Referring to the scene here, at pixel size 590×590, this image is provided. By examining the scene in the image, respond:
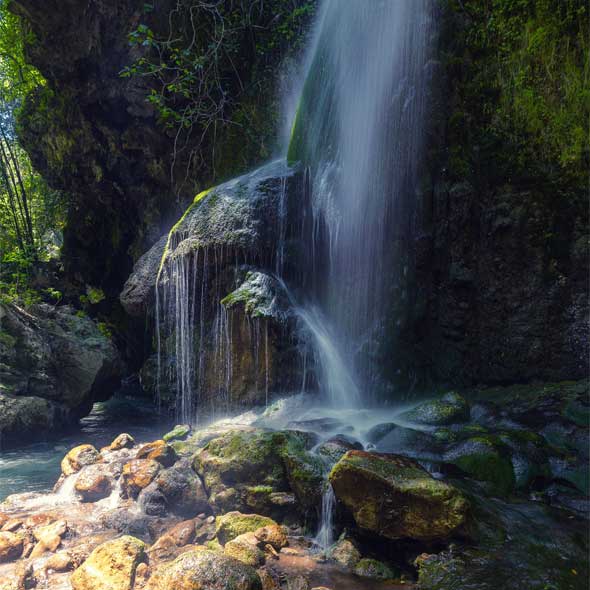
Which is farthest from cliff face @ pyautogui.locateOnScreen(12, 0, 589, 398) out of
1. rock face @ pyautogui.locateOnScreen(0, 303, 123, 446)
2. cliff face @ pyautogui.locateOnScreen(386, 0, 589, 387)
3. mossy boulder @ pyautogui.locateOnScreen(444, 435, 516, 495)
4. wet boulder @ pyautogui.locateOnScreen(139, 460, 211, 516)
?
rock face @ pyautogui.locateOnScreen(0, 303, 123, 446)

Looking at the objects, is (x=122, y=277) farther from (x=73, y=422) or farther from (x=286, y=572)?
(x=286, y=572)

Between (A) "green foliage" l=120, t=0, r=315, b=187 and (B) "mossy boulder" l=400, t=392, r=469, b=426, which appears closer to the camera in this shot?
(B) "mossy boulder" l=400, t=392, r=469, b=426

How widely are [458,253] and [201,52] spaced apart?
8170mm

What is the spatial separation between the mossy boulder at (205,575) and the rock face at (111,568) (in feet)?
1.21

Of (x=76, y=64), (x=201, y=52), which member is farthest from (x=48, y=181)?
(x=201, y=52)

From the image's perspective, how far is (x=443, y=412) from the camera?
555cm

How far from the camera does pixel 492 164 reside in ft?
20.7

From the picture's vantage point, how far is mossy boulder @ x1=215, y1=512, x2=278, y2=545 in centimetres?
394

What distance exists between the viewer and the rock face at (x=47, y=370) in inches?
316

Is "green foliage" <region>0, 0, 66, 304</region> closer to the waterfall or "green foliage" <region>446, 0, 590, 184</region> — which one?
the waterfall

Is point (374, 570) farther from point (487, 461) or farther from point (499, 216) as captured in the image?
point (499, 216)

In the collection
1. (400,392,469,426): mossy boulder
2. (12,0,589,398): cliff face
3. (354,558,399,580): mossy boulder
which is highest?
(12,0,589,398): cliff face

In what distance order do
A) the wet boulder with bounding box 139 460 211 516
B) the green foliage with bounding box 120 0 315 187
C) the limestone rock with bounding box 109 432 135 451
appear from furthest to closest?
the green foliage with bounding box 120 0 315 187, the limestone rock with bounding box 109 432 135 451, the wet boulder with bounding box 139 460 211 516

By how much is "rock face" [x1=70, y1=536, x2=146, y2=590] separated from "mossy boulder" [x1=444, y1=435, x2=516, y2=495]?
10.1ft
